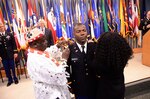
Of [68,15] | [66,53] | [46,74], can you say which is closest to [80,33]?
[66,53]

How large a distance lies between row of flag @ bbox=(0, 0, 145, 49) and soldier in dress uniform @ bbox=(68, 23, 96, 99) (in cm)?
267

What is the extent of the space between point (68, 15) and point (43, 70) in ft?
11.3

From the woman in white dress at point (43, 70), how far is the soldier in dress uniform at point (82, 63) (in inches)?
10.9

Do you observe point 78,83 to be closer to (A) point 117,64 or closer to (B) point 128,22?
(A) point 117,64

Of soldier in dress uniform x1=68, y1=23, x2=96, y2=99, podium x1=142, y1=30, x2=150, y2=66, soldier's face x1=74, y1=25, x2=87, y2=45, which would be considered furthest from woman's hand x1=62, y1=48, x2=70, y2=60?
podium x1=142, y1=30, x2=150, y2=66

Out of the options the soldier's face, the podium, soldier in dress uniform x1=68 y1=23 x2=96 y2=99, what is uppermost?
the soldier's face

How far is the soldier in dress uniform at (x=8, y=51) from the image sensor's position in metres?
3.93

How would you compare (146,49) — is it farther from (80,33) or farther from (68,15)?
(80,33)

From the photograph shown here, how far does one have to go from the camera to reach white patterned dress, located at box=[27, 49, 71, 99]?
4.73 feet

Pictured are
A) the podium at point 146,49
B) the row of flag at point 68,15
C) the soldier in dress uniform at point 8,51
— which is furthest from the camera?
the row of flag at point 68,15

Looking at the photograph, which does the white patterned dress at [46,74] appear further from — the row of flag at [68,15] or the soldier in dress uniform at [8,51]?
the row of flag at [68,15]

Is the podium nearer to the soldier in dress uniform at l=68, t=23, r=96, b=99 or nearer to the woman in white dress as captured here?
the soldier in dress uniform at l=68, t=23, r=96, b=99

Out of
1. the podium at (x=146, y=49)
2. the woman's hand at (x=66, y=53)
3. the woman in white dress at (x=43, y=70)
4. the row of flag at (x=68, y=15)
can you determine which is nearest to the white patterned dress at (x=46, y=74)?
the woman in white dress at (x=43, y=70)

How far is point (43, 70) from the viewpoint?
1434 millimetres
